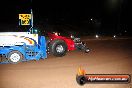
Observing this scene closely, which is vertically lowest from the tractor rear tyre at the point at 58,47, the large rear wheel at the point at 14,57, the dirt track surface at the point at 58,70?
the dirt track surface at the point at 58,70

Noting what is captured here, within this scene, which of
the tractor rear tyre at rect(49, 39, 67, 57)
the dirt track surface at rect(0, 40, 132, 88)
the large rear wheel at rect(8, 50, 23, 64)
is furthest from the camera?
the tractor rear tyre at rect(49, 39, 67, 57)

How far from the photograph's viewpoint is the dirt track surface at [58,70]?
1063 centimetres

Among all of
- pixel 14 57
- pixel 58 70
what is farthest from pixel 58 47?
pixel 58 70

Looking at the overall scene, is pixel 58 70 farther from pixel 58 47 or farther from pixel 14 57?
pixel 58 47

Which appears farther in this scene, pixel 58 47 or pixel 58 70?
pixel 58 47

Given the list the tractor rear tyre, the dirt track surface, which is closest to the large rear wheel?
the dirt track surface

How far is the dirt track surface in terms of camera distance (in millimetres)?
10633

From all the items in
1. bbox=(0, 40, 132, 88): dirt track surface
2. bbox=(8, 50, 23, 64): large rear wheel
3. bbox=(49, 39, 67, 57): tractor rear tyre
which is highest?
bbox=(49, 39, 67, 57): tractor rear tyre

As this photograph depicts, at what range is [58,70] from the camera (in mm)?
12984

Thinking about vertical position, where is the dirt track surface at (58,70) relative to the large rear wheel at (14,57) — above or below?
below

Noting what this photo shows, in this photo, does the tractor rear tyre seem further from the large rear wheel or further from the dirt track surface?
the large rear wheel

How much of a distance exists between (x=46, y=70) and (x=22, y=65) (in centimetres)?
172

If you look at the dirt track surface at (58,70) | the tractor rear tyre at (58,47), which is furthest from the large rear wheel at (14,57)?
the tractor rear tyre at (58,47)

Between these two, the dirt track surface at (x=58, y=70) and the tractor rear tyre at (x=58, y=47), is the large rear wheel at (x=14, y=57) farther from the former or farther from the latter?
the tractor rear tyre at (x=58, y=47)
